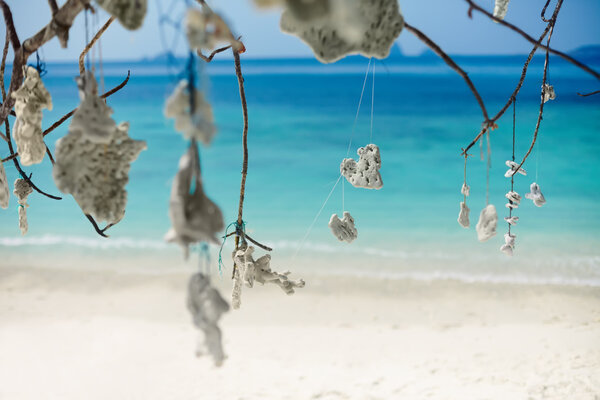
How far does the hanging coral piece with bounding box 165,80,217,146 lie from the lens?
41cm

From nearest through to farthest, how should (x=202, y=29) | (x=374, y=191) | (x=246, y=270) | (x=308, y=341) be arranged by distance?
(x=202, y=29), (x=246, y=270), (x=308, y=341), (x=374, y=191)

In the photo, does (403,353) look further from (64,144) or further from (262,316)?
(64,144)

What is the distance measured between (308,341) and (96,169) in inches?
101

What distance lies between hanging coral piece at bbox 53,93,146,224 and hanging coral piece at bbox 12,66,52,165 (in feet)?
0.44

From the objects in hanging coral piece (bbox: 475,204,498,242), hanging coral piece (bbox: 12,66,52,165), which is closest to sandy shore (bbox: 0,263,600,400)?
hanging coral piece (bbox: 475,204,498,242)

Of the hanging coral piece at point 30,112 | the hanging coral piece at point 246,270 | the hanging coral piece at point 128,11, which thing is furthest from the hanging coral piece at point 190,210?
the hanging coral piece at point 246,270

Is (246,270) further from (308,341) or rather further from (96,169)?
(308,341)

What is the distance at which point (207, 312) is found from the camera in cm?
43

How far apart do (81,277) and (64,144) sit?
3752 millimetres

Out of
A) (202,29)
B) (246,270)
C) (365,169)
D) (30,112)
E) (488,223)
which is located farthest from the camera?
(365,169)

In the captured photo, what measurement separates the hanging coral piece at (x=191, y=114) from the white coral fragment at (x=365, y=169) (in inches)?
30.0

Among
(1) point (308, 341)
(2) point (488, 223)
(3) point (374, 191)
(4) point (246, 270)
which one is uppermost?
(2) point (488, 223)

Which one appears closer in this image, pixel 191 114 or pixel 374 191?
pixel 191 114

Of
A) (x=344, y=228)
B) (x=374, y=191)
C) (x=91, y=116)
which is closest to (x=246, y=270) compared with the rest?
(x=344, y=228)
